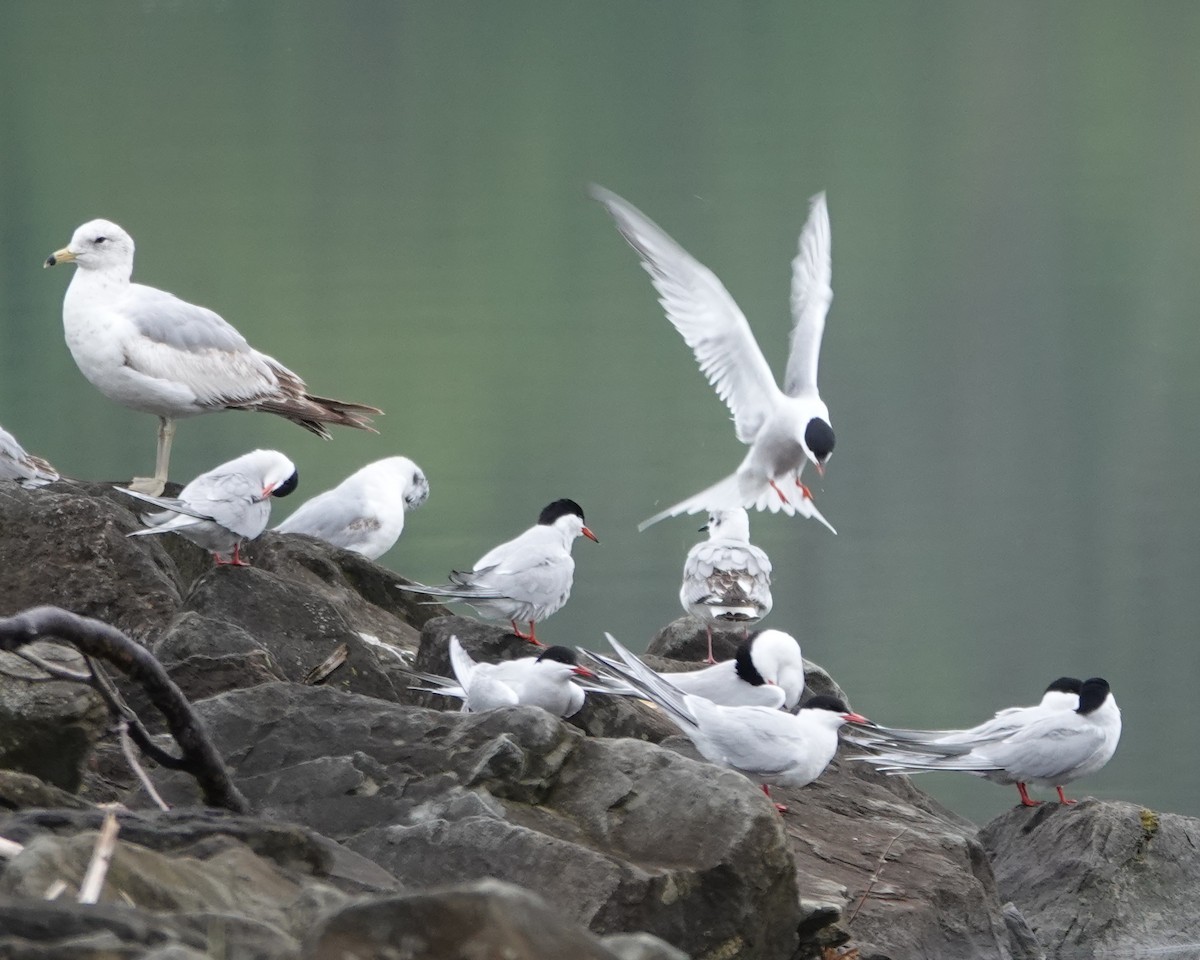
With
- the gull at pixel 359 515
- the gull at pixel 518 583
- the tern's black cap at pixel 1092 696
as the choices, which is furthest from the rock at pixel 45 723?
the gull at pixel 359 515

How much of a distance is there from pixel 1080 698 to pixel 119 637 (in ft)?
13.2

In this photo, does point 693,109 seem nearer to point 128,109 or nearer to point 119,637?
point 128,109

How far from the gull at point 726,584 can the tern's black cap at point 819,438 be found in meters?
0.62

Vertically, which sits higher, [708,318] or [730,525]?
[708,318]

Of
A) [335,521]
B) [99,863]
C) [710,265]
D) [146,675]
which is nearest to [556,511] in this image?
[335,521]

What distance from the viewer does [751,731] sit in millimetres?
5953

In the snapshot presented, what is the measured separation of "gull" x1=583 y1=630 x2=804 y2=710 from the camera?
6.55 m

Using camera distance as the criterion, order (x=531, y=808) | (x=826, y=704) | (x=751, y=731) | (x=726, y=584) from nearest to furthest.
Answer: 1. (x=531, y=808)
2. (x=751, y=731)
3. (x=826, y=704)
4. (x=726, y=584)

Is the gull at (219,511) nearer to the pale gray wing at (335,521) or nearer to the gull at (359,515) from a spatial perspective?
the gull at (359,515)

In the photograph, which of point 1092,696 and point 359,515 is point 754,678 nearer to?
point 1092,696

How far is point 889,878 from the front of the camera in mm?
5785

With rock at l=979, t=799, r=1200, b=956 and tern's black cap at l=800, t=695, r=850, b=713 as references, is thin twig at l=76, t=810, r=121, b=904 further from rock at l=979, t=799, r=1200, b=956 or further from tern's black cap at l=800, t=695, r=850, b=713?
rock at l=979, t=799, r=1200, b=956

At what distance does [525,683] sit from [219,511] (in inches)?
64.1

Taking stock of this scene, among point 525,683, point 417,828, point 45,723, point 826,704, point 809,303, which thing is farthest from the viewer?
point 809,303
